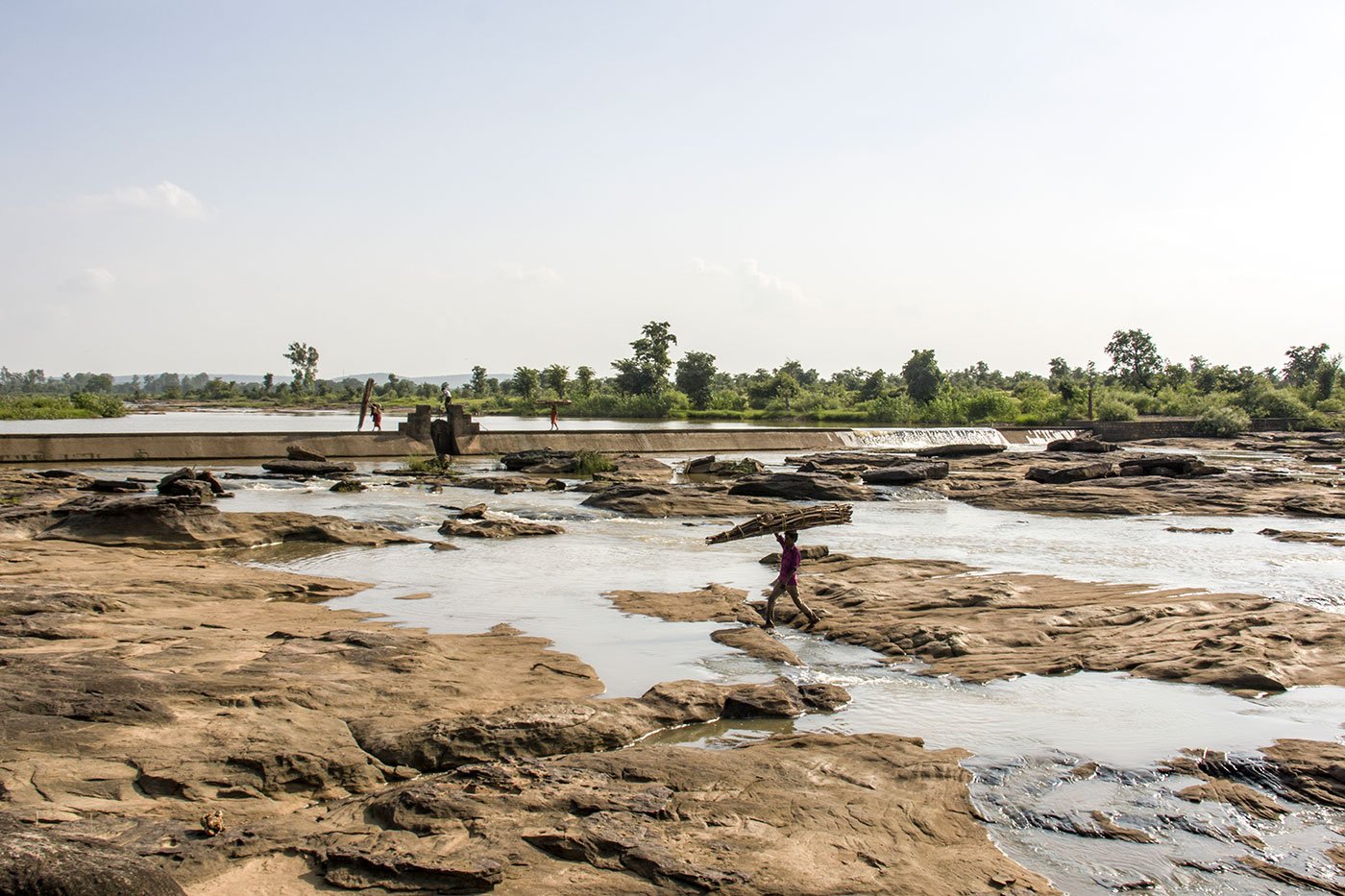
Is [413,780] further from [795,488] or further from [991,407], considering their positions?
[991,407]

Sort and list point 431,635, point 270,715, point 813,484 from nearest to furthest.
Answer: point 270,715 < point 431,635 < point 813,484

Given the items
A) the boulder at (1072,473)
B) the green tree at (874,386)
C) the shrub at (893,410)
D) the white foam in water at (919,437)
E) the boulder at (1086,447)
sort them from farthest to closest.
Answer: the green tree at (874,386)
the shrub at (893,410)
the white foam in water at (919,437)
the boulder at (1086,447)
the boulder at (1072,473)

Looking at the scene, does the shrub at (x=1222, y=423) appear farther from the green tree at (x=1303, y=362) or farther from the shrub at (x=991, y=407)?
the green tree at (x=1303, y=362)

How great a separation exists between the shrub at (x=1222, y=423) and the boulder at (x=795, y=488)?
4565 cm

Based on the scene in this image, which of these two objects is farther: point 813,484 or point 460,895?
point 813,484

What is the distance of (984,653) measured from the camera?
11.8 m

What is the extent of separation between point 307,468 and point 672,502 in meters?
14.1

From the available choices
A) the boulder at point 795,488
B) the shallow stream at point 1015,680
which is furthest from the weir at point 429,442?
the boulder at point 795,488

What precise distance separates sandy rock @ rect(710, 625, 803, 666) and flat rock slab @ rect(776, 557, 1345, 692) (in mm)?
974

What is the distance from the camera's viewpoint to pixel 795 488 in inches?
1209

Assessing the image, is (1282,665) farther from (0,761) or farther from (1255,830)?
(0,761)

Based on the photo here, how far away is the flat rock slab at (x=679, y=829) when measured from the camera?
5.82 m

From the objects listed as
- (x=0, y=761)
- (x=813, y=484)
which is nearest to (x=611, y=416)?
A: (x=813, y=484)

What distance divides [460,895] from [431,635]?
6.73 meters
